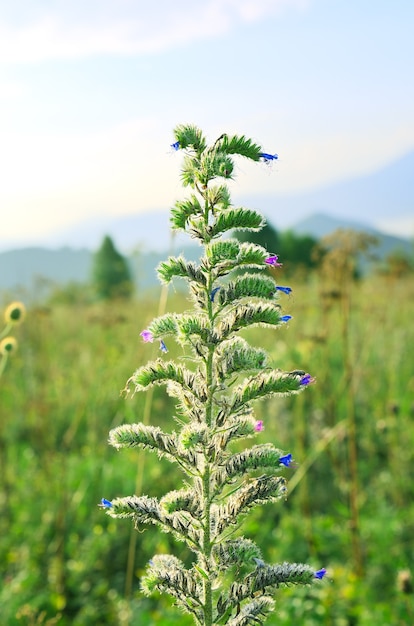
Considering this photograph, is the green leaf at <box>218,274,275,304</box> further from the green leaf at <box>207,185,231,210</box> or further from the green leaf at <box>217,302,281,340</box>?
the green leaf at <box>207,185,231,210</box>

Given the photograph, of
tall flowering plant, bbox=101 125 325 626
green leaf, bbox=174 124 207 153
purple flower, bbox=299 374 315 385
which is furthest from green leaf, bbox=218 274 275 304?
green leaf, bbox=174 124 207 153

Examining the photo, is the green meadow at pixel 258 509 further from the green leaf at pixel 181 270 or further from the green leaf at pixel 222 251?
the green leaf at pixel 222 251

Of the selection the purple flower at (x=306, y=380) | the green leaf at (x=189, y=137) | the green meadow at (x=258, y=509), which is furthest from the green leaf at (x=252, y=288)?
the green meadow at (x=258, y=509)

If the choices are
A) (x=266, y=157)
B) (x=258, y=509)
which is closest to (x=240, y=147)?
(x=266, y=157)

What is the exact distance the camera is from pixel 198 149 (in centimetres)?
168

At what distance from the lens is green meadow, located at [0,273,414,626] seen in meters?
4.42

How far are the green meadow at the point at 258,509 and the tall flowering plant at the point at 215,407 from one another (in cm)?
134

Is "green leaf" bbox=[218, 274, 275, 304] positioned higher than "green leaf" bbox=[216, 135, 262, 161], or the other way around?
"green leaf" bbox=[216, 135, 262, 161]

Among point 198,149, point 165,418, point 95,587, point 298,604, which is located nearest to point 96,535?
point 95,587

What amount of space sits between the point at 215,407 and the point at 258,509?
13.2 feet

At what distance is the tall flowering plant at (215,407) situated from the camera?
1665 millimetres

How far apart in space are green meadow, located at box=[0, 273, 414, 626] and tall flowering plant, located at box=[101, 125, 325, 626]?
134 centimetres

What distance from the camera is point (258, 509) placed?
5520 millimetres

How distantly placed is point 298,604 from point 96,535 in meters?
1.71
